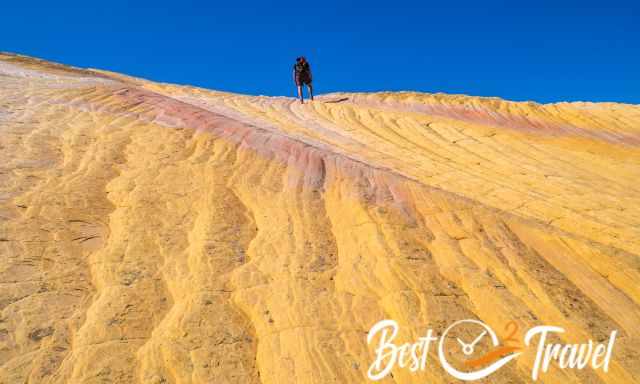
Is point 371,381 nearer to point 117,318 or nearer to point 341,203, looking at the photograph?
point 117,318

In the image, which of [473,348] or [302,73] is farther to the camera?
[302,73]

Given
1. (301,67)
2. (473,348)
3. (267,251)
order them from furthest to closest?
(301,67), (267,251), (473,348)

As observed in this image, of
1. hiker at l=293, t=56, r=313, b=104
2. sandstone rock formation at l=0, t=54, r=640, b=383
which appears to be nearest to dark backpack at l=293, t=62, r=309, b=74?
hiker at l=293, t=56, r=313, b=104

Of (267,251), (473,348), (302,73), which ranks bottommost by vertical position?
(473,348)

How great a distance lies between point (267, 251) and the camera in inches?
107

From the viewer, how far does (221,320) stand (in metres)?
2.05

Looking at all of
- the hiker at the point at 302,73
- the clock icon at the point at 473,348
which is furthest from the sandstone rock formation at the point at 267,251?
the hiker at the point at 302,73

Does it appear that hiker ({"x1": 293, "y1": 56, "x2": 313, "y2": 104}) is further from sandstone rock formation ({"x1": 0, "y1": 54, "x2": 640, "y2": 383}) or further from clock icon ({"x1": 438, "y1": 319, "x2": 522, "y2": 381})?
clock icon ({"x1": 438, "y1": 319, "x2": 522, "y2": 381})

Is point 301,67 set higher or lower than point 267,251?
higher

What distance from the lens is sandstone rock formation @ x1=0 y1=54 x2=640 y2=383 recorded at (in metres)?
1.85

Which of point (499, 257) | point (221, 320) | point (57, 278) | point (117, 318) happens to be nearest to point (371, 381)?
point (221, 320)

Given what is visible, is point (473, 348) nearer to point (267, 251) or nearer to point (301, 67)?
point (267, 251)

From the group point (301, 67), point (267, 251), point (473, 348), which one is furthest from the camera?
point (301, 67)

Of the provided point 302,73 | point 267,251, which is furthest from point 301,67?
point 267,251
